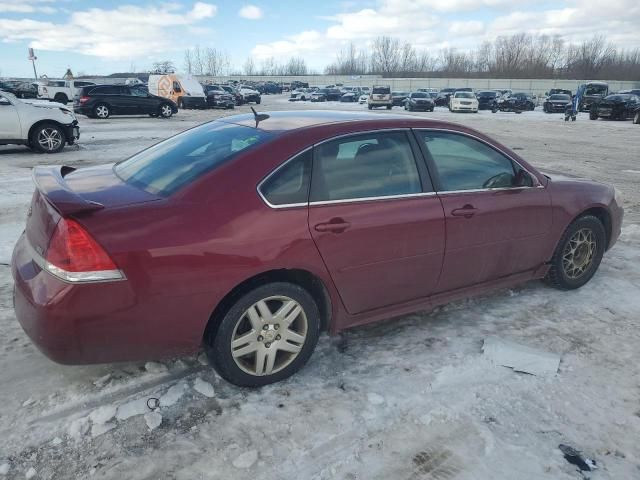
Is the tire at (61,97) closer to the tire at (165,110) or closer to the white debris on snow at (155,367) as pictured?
the tire at (165,110)

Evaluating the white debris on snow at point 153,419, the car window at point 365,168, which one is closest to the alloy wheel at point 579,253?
the car window at point 365,168

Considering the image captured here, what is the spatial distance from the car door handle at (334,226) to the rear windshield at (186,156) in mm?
641

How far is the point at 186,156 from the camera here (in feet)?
10.6

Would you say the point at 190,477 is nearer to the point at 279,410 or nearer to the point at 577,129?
the point at 279,410

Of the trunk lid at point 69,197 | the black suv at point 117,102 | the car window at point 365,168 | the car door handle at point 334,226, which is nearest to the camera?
the trunk lid at point 69,197

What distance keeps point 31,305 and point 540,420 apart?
279 cm

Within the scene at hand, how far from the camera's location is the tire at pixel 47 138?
11953 millimetres

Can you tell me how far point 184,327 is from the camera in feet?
8.79

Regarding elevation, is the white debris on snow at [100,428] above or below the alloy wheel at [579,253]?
below

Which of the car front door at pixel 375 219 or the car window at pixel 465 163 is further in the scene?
the car window at pixel 465 163

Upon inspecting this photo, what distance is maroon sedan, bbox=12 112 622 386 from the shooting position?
2500 millimetres

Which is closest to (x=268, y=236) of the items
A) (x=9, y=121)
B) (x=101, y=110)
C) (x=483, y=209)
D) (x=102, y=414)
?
(x=102, y=414)

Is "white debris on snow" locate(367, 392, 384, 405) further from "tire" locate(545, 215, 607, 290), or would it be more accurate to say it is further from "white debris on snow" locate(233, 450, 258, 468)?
"tire" locate(545, 215, 607, 290)

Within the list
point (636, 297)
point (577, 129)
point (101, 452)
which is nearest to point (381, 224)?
point (101, 452)
